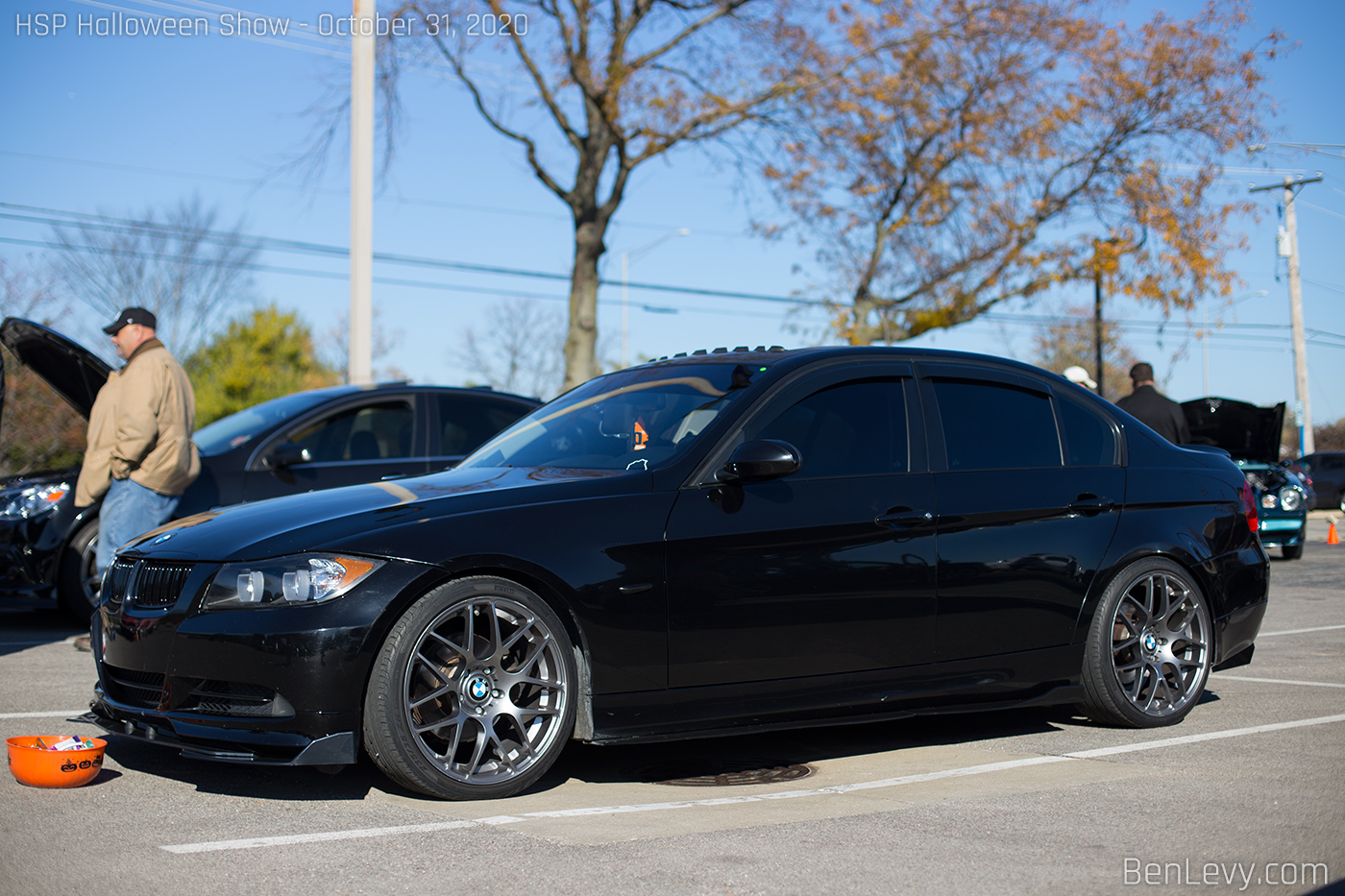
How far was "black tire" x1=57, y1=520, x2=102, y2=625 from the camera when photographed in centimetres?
852

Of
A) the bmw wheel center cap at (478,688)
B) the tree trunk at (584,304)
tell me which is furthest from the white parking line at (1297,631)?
the tree trunk at (584,304)

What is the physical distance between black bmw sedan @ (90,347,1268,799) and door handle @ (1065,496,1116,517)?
13mm

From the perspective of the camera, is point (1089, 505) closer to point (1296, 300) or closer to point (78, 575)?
point (78, 575)

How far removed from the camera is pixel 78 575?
8539mm

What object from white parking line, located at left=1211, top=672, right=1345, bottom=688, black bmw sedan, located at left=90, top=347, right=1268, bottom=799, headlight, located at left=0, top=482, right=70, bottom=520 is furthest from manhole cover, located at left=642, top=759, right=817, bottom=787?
headlight, located at left=0, top=482, right=70, bottom=520

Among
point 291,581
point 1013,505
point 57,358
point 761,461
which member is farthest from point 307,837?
point 57,358

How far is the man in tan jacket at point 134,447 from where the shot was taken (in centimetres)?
717

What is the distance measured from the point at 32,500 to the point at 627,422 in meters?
5.48

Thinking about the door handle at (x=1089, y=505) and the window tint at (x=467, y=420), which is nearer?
the door handle at (x=1089, y=505)

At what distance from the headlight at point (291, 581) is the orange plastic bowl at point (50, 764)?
77 centimetres

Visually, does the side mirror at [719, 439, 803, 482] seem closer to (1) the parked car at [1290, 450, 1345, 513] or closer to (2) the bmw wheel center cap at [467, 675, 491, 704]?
(2) the bmw wheel center cap at [467, 675, 491, 704]

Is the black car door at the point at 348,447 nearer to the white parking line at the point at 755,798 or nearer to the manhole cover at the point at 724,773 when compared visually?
the manhole cover at the point at 724,773

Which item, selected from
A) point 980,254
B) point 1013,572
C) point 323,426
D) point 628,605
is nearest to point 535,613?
point 628,605

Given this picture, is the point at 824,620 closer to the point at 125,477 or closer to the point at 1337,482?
the point at 125,477
